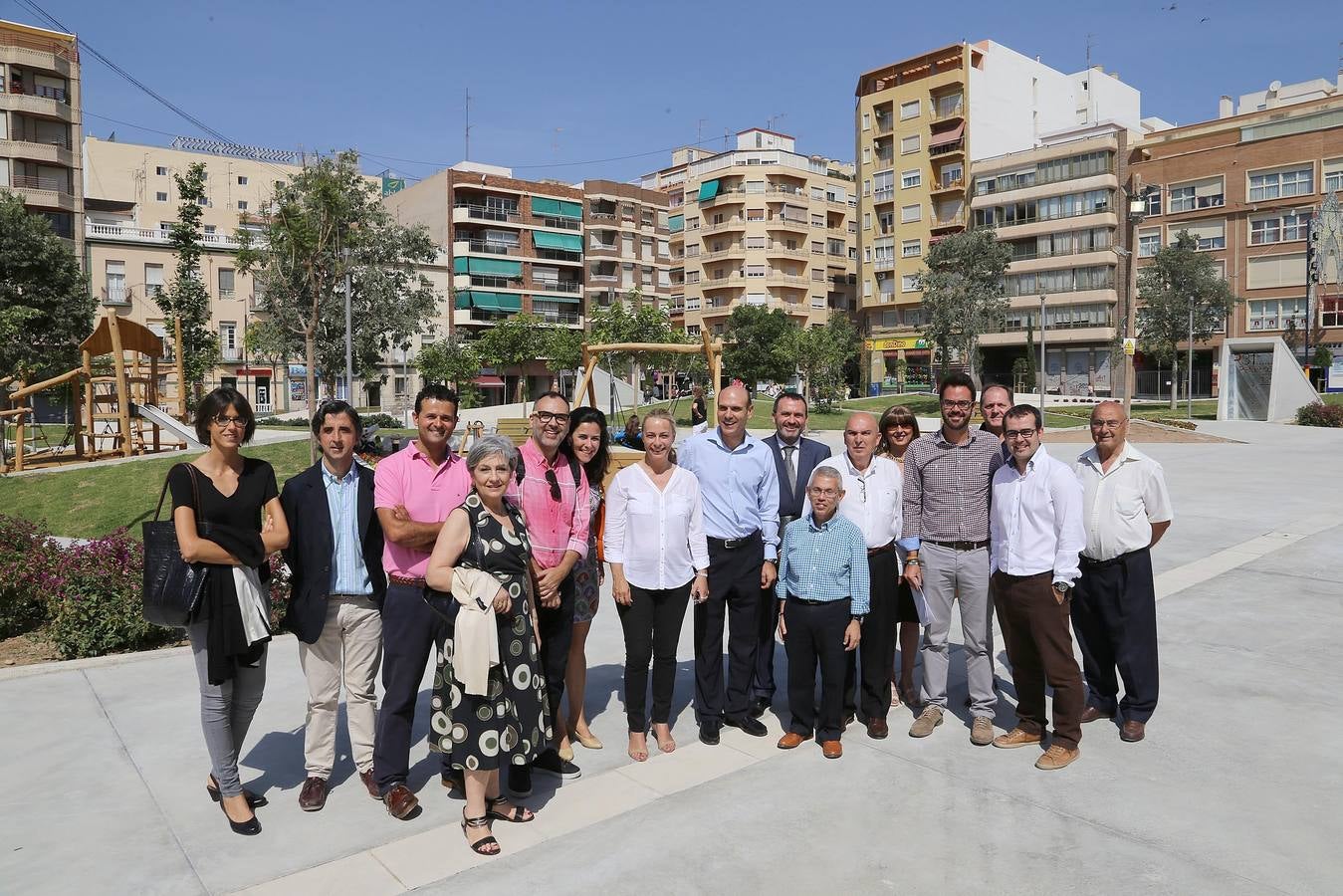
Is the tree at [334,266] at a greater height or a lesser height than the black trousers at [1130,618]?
greater

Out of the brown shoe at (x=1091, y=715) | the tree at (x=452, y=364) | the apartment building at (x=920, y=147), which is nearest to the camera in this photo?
the brown shoe at (x=1091, y=715)

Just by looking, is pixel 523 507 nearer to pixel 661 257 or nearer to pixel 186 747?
pixel 186 747

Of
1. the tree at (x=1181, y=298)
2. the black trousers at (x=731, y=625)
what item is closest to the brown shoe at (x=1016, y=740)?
the black trousers at (x=731, y=625)

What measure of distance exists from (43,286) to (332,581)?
144ft

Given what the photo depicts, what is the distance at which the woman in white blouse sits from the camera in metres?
4.89

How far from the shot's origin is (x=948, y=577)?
519cm

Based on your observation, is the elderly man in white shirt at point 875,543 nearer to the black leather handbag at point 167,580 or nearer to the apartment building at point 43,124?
the black leather handbag at point 167,580

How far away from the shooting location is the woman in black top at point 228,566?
400 cm

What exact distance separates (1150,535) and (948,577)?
119cm

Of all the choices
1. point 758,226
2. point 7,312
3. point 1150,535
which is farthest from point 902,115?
point 1150,535

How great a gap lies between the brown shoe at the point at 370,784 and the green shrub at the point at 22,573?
14.0 feet

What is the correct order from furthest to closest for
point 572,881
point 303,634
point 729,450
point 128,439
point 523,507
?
point 128,439, point 729,450, point 523,507, point 303,634, point 572,881

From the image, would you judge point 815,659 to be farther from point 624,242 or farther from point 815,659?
point 624,242

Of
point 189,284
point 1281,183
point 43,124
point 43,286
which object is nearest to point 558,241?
point 43,124
